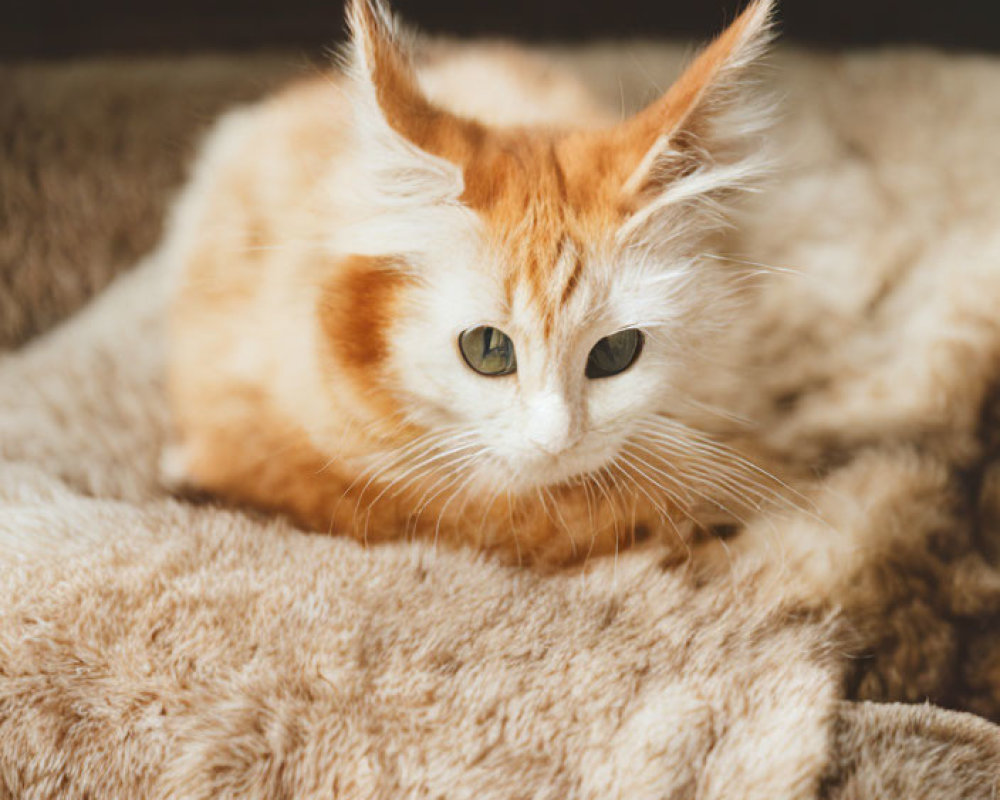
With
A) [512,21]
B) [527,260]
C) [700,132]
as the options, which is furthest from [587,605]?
[512,21]

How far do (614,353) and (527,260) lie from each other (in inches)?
5.9

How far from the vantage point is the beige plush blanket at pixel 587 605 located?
791mm

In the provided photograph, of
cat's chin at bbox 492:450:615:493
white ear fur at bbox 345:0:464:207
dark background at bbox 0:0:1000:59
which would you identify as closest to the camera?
white ear fur at bbox 345:0:464:207

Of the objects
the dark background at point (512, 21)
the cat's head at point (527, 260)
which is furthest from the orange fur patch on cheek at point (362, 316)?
the dark background at point (512, 21)

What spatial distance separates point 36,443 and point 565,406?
2.47 feet

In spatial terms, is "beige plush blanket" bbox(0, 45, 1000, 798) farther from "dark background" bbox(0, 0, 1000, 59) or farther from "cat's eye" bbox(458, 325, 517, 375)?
"dark background" bbox(0, 0, 1000, 59)

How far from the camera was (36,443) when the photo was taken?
3.68 ft

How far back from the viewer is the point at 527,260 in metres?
0.84

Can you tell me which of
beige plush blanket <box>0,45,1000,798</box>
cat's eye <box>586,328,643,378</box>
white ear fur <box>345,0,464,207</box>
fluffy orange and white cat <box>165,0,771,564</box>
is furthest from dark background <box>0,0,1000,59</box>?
cat's eye <box>586,328,643,378</box>

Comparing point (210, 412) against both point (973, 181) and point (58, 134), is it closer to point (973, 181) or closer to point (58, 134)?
point (58, 134)

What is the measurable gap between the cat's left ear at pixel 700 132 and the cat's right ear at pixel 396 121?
182 mm

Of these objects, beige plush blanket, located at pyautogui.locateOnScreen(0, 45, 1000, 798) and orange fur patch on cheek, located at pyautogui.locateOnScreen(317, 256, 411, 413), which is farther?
orange fur patch on cheek, located at pyautogui.locateOnScreen(317, 256, 411, 413)

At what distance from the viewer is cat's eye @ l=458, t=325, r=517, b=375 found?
877 millimetres

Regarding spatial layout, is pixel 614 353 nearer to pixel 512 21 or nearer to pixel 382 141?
pixel 382 141
